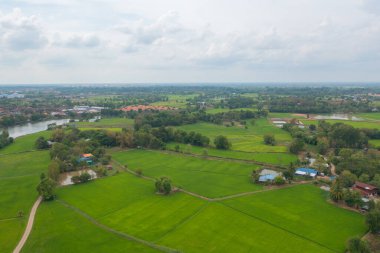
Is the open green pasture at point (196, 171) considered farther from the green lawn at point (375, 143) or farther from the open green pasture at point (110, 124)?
the open green pasture at point (110, 124)

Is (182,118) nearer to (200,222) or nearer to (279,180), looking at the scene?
(279,180)

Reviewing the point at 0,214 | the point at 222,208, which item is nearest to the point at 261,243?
the point at 222,208

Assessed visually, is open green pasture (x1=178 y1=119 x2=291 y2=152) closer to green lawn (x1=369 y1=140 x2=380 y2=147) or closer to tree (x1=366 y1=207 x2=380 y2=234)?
green lawn (x1=369 y1=140 x2=380 y2=147)

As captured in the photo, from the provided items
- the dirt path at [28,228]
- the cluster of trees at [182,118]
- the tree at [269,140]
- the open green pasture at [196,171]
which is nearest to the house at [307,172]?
the open green pasture at [196,171]

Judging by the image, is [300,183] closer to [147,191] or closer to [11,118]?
[147,191]

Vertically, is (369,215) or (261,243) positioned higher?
(369,215)

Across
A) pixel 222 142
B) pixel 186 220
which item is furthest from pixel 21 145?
pixel 186 220

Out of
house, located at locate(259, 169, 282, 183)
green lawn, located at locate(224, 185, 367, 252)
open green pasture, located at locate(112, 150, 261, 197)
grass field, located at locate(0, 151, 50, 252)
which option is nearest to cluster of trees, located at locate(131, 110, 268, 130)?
open green pasture, located at locate(112, 150, 261, 197)
